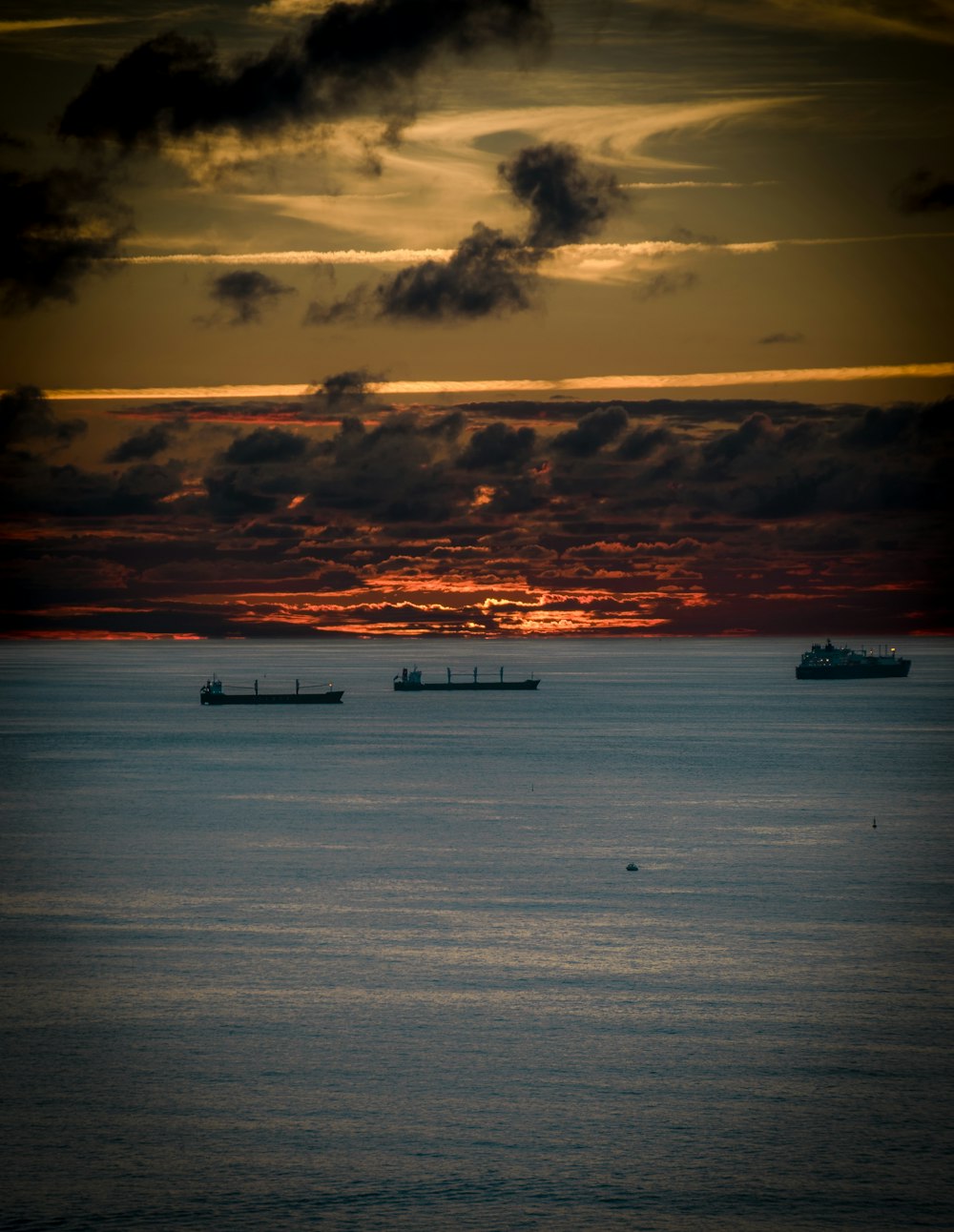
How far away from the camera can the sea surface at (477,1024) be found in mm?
34469

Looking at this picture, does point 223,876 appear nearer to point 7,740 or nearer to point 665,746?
point 665,746

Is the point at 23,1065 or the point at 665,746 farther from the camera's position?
the point at 665,746

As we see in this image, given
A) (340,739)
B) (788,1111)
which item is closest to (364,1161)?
(788,1111)

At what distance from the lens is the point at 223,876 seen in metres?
75.3

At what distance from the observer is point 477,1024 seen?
4678cm

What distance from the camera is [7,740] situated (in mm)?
179125

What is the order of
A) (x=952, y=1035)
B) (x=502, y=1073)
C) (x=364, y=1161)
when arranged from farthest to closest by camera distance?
1. (x=952, y=1035)
2. (x=502, y=1073)
3. (x=364, y=1161)

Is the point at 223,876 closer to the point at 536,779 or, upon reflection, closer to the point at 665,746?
the point at 536,779

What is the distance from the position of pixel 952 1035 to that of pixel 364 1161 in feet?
63.3

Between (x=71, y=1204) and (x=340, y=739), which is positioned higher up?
(x=71, y=1204)

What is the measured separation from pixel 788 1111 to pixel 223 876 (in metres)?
41.5

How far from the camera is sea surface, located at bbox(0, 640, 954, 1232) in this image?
34.5 metres

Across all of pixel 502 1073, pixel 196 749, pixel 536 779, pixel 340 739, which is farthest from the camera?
pixel 340 739

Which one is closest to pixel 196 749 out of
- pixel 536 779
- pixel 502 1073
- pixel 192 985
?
pixel 536 779
